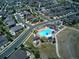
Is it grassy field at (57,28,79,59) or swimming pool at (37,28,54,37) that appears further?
swimming pool at (37,28,54,37)

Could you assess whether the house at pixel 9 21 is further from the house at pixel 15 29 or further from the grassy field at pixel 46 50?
the grassy field at pixel 46 50

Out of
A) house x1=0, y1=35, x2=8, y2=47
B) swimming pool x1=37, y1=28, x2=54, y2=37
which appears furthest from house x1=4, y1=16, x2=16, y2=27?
swimming pool x1=37, y1=28, x2=54, y2=37

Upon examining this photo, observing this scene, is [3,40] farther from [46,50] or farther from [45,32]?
[45,32]

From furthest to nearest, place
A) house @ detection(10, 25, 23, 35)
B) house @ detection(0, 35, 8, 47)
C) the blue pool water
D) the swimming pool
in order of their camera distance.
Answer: house @ detection(10, 25, 23, 35), the blue pool water, the swimming pool, house @ detection(0, 35, 8, 47)

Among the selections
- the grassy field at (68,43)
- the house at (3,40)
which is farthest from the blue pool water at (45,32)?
the house at (3,40)

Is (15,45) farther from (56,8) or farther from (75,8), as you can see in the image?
(75,8)

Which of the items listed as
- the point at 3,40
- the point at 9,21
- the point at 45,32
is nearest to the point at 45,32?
the point at 45,32

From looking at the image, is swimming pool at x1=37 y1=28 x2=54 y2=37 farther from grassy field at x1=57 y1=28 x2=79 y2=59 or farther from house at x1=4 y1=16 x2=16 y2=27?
house at x1=4 y1=16 x2=16 y2=27

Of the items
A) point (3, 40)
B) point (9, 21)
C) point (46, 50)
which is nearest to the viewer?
point (46, 50)
